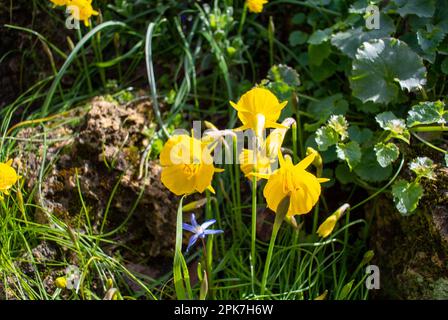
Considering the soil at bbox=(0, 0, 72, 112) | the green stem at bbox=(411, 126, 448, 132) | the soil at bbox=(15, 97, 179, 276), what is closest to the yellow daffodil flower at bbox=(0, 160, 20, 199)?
the soil at bbox=(15, 97, 179, 276)

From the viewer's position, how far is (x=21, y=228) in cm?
183

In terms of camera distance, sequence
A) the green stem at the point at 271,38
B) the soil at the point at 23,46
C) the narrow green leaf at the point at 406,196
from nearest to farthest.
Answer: the narrow green leaf at the point at 406,196 < the green stem at the point at 271,38 < the soil at the point at 23,46

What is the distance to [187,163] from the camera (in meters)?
1.52

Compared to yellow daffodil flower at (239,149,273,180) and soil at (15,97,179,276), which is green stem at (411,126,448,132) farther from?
soil at (15,97,179,276)

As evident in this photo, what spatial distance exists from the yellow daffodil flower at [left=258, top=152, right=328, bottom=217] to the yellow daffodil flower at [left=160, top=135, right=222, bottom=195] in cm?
16

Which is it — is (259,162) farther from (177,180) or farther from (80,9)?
(80,9)

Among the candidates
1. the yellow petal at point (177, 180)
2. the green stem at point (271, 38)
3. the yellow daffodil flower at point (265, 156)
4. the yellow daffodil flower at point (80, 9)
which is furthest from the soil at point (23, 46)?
the yellow daffodil flower at point (265, 156)

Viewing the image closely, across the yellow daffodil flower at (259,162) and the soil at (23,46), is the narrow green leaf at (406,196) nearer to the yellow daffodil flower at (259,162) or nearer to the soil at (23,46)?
the yellow daffodil flower at (259,162)

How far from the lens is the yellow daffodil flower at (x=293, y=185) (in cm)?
145

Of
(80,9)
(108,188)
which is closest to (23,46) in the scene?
(80,9)

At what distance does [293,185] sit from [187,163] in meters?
0.27

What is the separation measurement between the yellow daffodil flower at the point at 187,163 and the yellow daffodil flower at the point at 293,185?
0.16m
